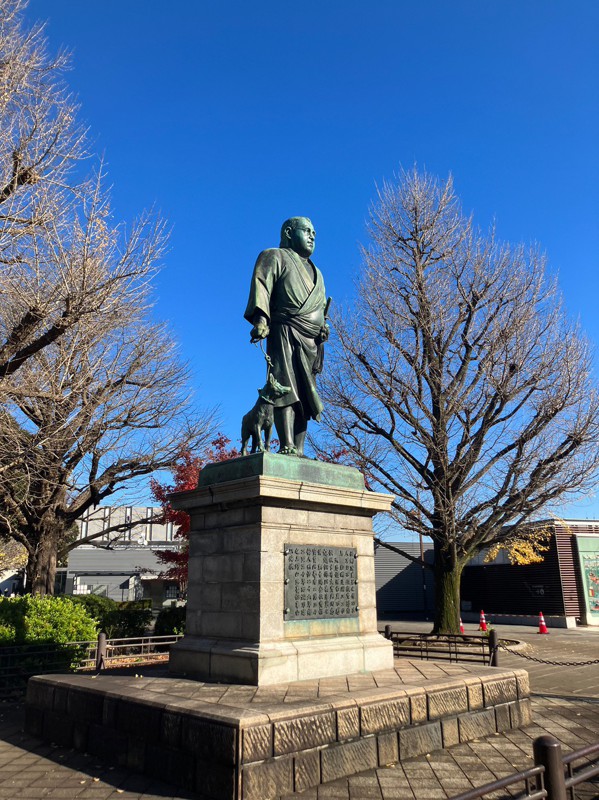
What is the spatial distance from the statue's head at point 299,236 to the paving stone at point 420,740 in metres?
6.27

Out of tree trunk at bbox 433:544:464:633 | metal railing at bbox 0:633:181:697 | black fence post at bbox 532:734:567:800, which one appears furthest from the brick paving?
tree trunk at bbox 433:544:464:633

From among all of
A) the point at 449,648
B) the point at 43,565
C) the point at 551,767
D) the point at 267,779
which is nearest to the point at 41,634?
the point at 43,565

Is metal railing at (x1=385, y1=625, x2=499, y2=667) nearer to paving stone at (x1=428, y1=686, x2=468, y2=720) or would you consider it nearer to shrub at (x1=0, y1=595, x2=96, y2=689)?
paving stone at (x1=428, y1=686, x2=468, y2=720)

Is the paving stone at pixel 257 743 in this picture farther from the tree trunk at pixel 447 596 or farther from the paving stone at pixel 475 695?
the tree trunk at pixel 447 596

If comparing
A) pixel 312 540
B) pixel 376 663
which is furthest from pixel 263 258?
pixel 376 663

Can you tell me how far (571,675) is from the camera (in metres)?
12.5

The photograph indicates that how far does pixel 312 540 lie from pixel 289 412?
1788mm

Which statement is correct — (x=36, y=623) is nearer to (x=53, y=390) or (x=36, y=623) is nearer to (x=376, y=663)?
(x=53, y=390)

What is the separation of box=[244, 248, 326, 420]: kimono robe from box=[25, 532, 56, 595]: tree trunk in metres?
12.1

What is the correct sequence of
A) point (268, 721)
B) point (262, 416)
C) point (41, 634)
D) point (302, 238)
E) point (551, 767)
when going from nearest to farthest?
1. point (551, 767)
2. point (268, 721)
3. point (262, 416)
4. point (302, 238)
5. point (41, 634)

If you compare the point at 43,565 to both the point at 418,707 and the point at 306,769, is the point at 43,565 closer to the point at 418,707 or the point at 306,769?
the point at 418,707

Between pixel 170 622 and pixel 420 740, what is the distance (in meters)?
12.4

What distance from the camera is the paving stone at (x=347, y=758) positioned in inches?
201

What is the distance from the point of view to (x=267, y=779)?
15.5 feet
